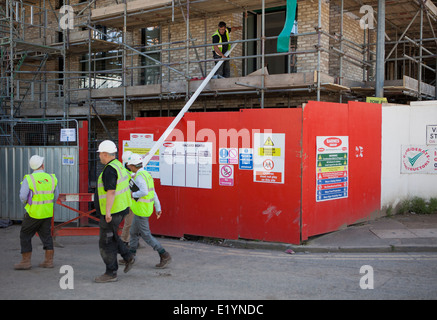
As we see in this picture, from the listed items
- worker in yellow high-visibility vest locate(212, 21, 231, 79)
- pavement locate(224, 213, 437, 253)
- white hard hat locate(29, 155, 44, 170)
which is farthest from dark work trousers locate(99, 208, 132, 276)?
worker in yellow high-visibility vest locate(212, 21, 231, 79)

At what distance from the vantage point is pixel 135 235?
8.21 meters

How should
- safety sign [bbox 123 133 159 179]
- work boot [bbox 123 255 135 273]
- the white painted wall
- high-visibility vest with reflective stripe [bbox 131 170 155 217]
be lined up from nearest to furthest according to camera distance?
work boot [bbox 123 255 135 273] → high-visibility vest with reflective stripe [bbox 131 170 155 217] → safety sign [bbox 123 133 159 179] → the white painted wall

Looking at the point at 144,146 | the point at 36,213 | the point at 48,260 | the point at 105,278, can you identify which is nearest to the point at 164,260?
the point at 105,278

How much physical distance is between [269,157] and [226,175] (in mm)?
1019

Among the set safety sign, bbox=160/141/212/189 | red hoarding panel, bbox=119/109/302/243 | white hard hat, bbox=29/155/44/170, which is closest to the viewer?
white hard hat, bbox=29/155/44/170

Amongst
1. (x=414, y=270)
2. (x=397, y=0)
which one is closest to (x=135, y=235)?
(x=414, y=270)

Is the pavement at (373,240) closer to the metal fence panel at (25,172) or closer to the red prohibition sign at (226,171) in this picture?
the red prohibition sign at (226,171)

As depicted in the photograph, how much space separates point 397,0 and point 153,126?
843 cm

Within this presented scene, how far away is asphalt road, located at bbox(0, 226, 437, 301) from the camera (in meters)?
6.34

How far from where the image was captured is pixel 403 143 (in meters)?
11.5

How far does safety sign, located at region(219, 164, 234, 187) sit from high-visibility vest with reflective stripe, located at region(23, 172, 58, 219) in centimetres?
342

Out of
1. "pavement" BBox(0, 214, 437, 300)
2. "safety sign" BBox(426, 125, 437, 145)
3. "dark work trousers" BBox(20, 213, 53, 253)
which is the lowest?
"pavement" BBox(0, 214, 437, 300)

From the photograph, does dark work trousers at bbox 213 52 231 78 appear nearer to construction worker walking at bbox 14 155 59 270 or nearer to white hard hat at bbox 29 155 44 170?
white hard hat at bbox 29 155 44 170

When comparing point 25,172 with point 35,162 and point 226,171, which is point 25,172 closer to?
point 35,162
